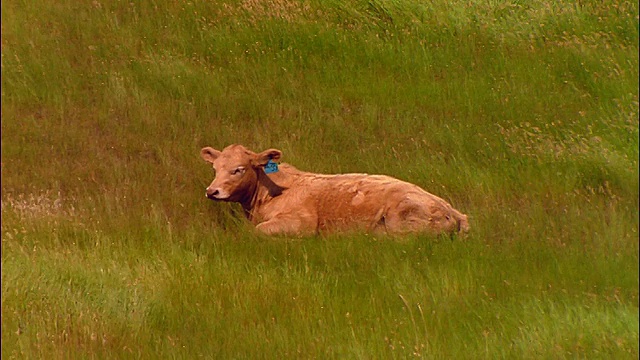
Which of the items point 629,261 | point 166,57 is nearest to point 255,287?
point 629,261

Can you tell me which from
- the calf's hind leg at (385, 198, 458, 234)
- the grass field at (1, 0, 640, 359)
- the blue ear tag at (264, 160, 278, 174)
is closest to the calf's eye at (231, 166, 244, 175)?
the blue ear tag at (264, 160, 278, 174)

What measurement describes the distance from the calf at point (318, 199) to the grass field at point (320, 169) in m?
0.33

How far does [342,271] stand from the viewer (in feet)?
30.6

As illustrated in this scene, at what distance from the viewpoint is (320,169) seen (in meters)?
12.3

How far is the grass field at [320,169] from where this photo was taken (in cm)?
799

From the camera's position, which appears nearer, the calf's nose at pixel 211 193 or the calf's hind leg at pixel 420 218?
the calf's hind leg at pixel 420 218

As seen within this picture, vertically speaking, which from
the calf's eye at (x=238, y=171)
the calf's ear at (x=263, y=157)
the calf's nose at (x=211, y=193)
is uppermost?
the calf's ear at (x=263, y=157)

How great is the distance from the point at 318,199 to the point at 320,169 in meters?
1.36

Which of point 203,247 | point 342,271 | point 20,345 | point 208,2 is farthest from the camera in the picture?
point 208,2

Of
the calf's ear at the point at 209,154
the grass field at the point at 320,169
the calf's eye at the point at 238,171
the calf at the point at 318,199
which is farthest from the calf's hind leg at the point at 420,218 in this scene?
the calf's ear at the point at 209,154

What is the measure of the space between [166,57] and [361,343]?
825 cm

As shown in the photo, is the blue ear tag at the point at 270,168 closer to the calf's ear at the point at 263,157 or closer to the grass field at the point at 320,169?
the calf's ear at the point at 263,157

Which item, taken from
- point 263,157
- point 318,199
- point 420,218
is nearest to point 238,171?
point 263,157

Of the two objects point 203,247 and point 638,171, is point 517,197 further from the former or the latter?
point 203,247
